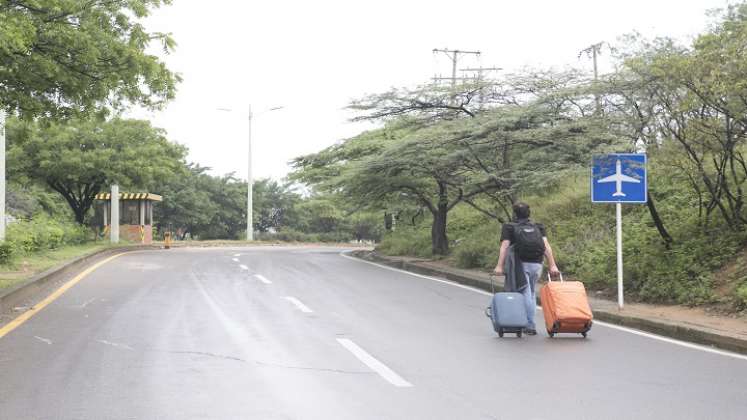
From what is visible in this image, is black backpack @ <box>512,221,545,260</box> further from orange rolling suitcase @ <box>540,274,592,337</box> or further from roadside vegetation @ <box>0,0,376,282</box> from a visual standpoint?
roadside vegetation @ <box>0,0,376,282</box>

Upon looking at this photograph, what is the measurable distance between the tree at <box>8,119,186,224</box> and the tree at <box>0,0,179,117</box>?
17.3m

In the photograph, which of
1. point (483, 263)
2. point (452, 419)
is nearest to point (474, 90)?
point (483, 263)

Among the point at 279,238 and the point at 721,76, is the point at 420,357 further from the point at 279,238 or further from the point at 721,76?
the point at 279,238

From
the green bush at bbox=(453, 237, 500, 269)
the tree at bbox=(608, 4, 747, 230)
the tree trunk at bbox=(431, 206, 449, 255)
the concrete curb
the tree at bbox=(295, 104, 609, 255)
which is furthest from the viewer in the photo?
the tree trunk at bbox=(431, 206, 449, 255)

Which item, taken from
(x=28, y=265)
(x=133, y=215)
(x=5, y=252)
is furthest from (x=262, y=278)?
(x=133, y=215)

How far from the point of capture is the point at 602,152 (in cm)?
1370

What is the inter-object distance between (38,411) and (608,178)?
898 centimetres

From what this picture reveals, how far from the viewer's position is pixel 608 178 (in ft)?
38.9

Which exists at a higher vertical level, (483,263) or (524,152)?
(524,152)

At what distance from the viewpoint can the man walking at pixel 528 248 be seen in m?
9.54

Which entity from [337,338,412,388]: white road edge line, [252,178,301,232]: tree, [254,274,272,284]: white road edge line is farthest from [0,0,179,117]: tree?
[252,178,301,232]: tree

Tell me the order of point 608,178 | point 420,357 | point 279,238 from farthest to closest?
point 279,238, point 608,178, point 420,357

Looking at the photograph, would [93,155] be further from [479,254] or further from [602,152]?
[602,152]

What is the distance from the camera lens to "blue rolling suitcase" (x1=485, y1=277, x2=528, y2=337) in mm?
9352
